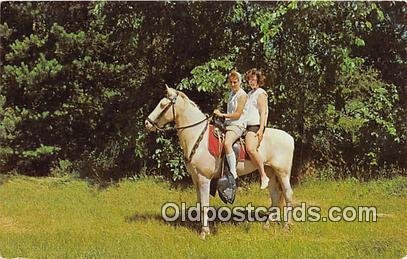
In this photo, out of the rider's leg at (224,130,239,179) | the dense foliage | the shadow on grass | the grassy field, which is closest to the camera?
the grassy field

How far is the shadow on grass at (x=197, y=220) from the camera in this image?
5.32 m

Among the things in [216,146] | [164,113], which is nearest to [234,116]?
[216,146]

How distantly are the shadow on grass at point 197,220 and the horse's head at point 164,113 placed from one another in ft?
2.90

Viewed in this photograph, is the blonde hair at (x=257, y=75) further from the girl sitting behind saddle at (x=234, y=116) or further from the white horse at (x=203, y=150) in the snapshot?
the white horse at (x=203, y=150)

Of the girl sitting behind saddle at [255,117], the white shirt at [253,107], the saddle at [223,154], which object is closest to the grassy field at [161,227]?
the saddle at [223,154]

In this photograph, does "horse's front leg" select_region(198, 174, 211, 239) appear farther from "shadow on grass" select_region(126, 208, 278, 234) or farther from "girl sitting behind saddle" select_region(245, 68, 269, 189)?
"girl sitting behind saddle" select_region(245, 68, 269, 189)

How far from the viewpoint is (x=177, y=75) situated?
19.5 feet

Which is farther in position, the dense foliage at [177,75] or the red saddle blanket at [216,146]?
the dense foliage at [177,75]

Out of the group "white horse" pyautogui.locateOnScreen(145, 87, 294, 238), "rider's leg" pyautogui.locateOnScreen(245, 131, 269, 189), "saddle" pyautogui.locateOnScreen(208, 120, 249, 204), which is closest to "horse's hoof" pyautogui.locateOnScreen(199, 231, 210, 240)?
"white horse" pyautogui.locateOnScreen(145, 87, 294, 238)

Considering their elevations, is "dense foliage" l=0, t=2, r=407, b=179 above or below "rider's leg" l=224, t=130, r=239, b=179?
above

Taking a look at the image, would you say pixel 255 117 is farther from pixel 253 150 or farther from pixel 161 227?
pixel 161 227

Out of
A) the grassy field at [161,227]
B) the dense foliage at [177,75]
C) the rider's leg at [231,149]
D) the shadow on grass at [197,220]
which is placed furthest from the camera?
the dense foliage at [177,75]

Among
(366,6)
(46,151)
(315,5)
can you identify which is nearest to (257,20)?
(315,5)

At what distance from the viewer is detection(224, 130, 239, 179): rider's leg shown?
519 cm
